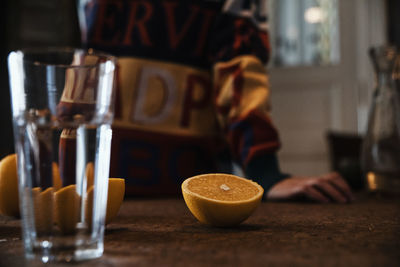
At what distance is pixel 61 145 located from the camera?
32 cm

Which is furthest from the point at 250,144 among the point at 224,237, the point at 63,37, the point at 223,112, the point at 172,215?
the point at 63,37

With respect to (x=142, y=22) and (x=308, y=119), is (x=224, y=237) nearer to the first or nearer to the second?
(x=142, y=22)

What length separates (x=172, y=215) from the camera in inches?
22.8

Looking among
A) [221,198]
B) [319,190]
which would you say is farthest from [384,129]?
[221,198]

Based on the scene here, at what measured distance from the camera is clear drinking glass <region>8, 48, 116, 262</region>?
307 millimetres

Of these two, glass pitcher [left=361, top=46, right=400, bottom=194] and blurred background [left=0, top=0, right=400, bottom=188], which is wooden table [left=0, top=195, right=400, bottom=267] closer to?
glass pitcher [left=361, top=46, right=400, bottom=194]

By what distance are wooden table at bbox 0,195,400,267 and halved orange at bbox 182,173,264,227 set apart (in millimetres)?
13

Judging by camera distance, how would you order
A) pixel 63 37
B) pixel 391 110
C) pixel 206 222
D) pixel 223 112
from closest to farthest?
pixel 206 222, pixel 391 110, pixel 223 112, pixel 63 37

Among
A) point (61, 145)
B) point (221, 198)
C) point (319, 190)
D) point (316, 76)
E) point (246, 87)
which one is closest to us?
point (61, 145)

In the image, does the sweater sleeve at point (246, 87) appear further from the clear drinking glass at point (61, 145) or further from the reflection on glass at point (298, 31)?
the reflection on glass at point (298, 31)

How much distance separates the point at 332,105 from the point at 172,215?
2.53m

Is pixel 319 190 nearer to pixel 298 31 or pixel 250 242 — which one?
pixel 250 242

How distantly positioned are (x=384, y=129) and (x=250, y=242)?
0.63m

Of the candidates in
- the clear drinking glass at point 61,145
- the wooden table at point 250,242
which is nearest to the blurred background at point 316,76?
the wooden table at point 250,242
